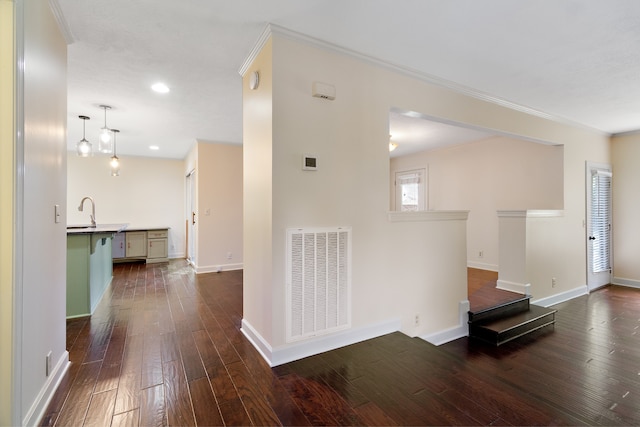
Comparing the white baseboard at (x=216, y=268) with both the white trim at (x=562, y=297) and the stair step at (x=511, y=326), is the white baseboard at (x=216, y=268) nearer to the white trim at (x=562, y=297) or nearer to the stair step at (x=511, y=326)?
the stair step at (x=511, y=326)

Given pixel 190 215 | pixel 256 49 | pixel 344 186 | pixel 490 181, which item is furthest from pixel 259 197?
pixel 190 215

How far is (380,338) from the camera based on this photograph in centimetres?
272

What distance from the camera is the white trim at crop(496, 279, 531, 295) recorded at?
4.06m

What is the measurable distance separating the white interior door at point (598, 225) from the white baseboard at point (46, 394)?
695 centimetres

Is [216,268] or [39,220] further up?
[39,220]

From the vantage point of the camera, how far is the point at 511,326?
130 inches

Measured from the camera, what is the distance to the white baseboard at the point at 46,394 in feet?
5.17

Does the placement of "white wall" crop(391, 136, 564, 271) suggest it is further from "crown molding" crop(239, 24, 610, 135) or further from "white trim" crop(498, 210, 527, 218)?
"white trim" crop(498, 210, 527, 218)

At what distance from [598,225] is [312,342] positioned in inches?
224

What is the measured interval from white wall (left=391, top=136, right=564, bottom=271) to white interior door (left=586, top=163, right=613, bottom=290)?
0.81m

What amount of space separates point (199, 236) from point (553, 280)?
6011 mm

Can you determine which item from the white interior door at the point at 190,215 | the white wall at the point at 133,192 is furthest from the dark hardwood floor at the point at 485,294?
the white wall at the point at 133,192

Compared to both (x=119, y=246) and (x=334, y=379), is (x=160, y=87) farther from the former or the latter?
(x=119, y=246)

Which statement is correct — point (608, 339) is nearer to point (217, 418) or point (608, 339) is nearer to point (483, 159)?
point (483, 159)
